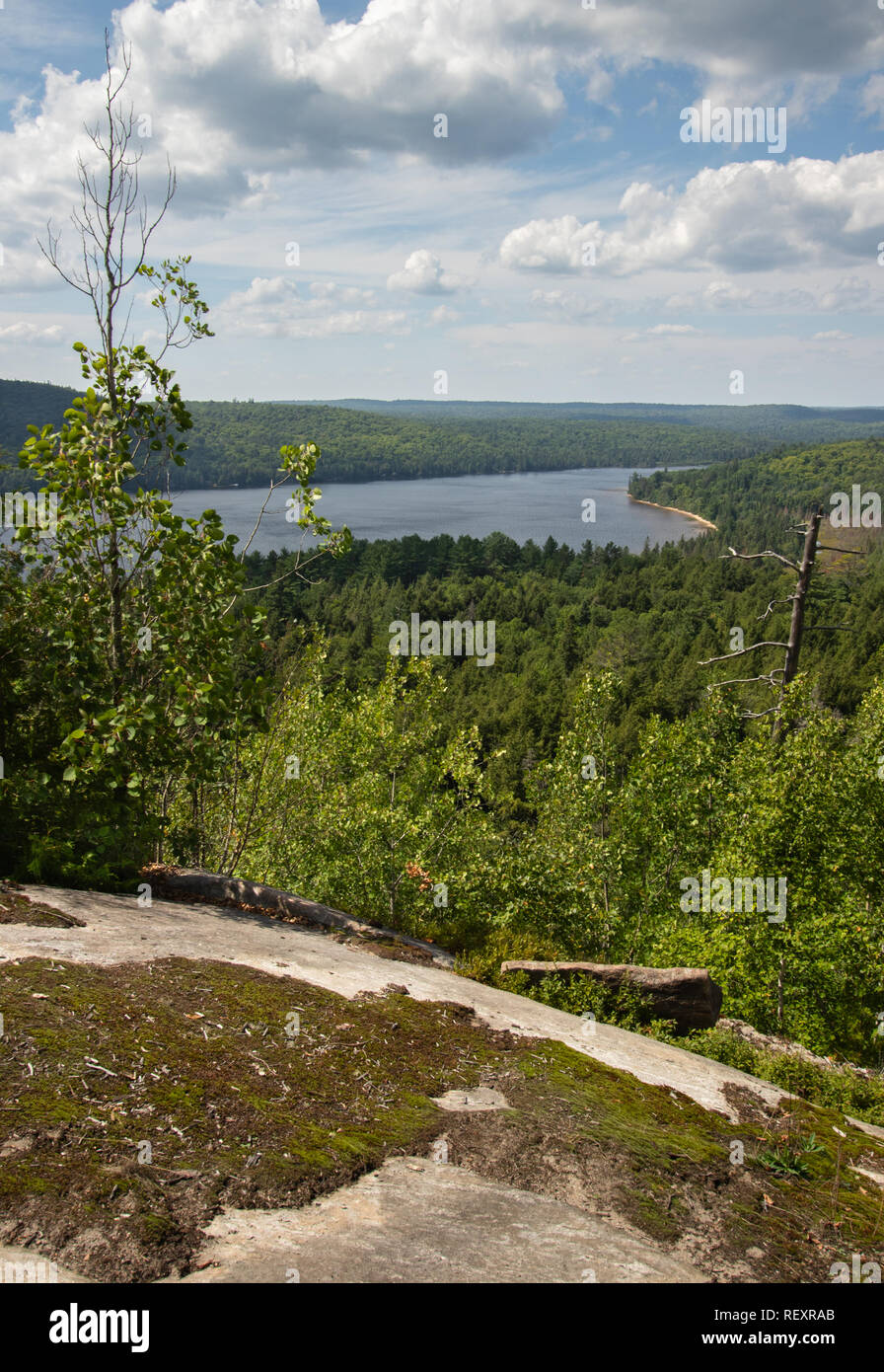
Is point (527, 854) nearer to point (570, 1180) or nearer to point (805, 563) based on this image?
point (805, 563)

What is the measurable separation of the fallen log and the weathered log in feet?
4.00

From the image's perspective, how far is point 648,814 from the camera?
1952 cm

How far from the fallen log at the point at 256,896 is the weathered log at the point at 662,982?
1220 millimetres

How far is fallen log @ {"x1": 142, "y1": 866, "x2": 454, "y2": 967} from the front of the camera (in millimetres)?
10586

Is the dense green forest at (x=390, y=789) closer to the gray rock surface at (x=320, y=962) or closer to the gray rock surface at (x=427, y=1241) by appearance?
the gray rock surface at (x=320, y=962)

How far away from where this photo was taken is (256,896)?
35.3 ft

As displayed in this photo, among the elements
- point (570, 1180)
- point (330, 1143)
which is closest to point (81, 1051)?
point (330, 1143)

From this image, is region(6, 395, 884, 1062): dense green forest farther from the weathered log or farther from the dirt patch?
the dirt patch

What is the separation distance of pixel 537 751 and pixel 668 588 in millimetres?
79740

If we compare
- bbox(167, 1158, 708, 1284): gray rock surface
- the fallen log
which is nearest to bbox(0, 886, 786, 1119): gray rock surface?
the fallen log

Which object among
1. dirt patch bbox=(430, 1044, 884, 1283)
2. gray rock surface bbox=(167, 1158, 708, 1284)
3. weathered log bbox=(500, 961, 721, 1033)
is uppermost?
gray rock surface bbox=(167, 1158, 708, 1284)

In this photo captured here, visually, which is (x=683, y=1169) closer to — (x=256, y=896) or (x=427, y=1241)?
(x=427, y=1241)

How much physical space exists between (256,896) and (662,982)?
5.50 m

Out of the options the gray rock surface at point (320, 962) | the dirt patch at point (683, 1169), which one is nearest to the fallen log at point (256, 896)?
the gray rock surface at point (320, 962)
